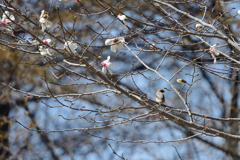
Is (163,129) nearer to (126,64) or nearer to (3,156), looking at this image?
(126,64)

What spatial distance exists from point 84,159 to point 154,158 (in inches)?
82.3

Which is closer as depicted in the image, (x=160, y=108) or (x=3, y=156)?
(x=160, y=108)

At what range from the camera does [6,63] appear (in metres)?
7.19

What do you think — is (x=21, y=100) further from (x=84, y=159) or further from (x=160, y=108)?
(x=160, y=108)

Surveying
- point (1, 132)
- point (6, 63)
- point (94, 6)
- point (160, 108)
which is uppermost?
point (94, 6)

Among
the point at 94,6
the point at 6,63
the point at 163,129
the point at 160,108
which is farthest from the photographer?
the point at 163,129

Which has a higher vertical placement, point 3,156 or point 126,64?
point 126,64

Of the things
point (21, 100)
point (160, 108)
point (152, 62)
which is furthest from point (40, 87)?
point (160, 108)

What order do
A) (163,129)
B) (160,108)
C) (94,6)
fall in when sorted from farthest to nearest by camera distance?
(163,129) < (94,6) < (160,108)

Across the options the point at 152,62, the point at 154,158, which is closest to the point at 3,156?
the point at 154,158

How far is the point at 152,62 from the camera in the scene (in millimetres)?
7336

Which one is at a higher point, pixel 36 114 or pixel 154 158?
pixel 36 114

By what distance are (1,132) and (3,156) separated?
26.0 inches

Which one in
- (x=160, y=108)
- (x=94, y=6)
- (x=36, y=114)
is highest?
(x=94, y=6)
